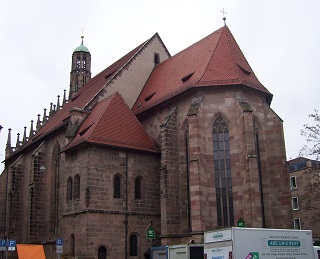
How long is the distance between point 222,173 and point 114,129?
22.2 ft

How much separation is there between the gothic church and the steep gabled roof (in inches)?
2.8

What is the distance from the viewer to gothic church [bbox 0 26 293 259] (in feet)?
79.4

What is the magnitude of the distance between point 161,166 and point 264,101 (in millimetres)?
7364

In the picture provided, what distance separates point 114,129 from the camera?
1066 inches

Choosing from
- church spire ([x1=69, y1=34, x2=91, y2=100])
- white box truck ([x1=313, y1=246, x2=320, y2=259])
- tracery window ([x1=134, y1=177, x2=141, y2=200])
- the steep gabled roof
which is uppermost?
church spire ([x1=69, y1=34, x2=91, y2=100])

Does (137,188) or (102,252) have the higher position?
(137,188)

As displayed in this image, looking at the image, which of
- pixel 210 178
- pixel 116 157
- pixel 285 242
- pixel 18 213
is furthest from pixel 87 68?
pixel 285 242

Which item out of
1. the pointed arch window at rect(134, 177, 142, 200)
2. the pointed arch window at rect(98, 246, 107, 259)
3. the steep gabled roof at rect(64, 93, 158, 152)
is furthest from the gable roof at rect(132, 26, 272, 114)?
Answer: the pointed arch window at rect(98, 246, 107, 259)

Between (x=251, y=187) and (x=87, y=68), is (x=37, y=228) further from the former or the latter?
(x=87, y=68)

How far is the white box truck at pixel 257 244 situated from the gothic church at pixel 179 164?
6.22 metres

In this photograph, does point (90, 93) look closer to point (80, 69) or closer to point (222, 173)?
point (80, 69)

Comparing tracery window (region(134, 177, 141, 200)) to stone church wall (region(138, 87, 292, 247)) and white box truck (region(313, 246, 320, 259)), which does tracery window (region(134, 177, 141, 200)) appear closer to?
stone church wall (region(138, 87, 292, 247))

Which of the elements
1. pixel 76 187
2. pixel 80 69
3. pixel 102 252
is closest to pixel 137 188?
pixel 76 187

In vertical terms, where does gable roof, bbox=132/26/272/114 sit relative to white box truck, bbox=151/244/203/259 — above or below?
above
